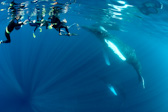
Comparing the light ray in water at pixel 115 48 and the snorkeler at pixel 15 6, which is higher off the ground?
the snorkeler at pixel 15 6

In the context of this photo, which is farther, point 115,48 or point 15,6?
point 15,6

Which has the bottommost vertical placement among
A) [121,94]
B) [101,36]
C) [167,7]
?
[121,94]

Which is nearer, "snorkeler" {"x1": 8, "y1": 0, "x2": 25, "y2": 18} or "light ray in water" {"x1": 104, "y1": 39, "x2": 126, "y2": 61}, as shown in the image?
"light ray in water" {"x1": 104, "y1": 39, "x2": 126, "y2": 61}

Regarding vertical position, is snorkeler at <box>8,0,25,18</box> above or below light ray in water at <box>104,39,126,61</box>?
above

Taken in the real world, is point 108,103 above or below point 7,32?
below

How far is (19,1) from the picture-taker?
1307 cm

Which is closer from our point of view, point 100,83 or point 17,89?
point 100,83

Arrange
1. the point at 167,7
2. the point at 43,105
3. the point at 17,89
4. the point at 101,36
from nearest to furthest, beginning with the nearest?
the point at 167,7 → the point at 101,36 → the point at 43,105 → the point at 17,89

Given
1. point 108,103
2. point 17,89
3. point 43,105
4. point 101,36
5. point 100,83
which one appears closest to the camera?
point 101,36

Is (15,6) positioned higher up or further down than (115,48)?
higher up

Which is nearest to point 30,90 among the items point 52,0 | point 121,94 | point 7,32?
point 121,94

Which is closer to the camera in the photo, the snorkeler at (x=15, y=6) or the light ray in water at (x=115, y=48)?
the light ray in water at (x=115, y=48)

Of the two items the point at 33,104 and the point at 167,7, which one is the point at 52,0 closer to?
the point at 167,7

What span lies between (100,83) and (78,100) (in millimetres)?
4540
